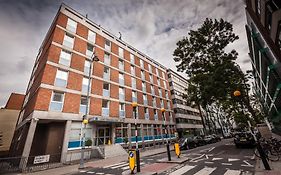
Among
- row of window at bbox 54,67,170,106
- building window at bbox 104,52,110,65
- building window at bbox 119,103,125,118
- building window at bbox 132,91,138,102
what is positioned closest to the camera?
row of window at bbox 54,67,170,106

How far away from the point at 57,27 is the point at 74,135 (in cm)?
1346

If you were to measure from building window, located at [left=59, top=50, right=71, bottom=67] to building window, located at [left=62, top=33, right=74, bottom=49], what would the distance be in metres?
1.01

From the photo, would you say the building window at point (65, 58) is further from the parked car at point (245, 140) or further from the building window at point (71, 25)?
the parked car at point (245, 140)

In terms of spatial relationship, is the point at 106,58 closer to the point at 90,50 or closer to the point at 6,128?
the point at 90,50

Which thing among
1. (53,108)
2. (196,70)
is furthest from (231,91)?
(53,108)

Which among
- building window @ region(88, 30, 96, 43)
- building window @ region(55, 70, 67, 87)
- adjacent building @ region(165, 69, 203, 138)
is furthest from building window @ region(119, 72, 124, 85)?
adjacent building @ region(165, 69, 203, 138)

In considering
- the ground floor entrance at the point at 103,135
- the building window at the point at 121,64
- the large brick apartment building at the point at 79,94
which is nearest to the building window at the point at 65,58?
the large brick apartment building at the point at 79,94

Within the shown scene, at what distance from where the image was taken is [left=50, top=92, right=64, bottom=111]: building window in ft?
48.8

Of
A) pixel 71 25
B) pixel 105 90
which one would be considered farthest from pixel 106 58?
pixel 71 25

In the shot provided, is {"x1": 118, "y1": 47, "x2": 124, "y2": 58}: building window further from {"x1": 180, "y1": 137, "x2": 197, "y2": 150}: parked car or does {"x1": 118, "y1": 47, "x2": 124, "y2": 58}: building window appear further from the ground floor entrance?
{"x1": 180, "y1": 137, "x2": 197, "y2": 150}: parked car

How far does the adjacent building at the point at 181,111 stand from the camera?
37778 mm

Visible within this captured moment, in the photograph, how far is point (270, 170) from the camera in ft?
20.5

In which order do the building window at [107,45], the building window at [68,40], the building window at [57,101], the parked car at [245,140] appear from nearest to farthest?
the building window at [57,101] → the parked car at [245,140] → the building window at [68,40] → the building window at [107,45]

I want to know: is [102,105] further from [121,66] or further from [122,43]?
[122,43]
